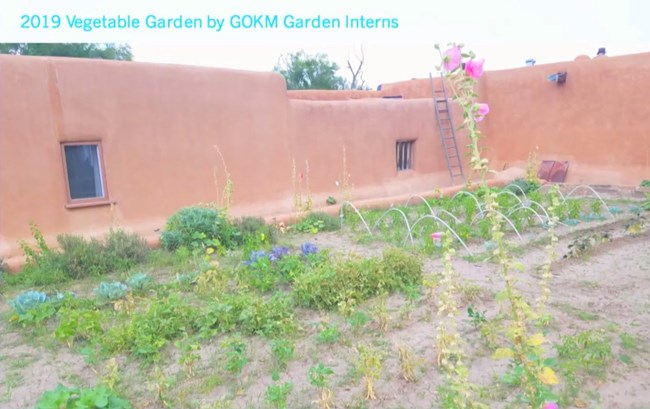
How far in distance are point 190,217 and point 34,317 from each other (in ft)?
8.13

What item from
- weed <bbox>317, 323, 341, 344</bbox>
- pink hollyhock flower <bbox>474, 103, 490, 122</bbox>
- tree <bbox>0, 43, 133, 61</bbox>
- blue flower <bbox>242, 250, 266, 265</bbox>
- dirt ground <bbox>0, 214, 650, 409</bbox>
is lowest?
dirt ground <bbox>0, 214, 650, 409</bbox>

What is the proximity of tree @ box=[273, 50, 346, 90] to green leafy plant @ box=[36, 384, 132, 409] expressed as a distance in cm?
2807

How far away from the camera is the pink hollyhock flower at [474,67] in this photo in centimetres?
171

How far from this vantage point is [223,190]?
296 inches

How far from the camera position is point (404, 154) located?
35.6ft

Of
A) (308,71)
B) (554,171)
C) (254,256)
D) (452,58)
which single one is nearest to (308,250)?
(254,256)

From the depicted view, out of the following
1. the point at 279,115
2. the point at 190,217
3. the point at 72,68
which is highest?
the point at 72,68

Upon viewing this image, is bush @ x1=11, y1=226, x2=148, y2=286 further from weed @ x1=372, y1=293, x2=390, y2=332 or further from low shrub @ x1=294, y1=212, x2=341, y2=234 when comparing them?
weed @ x1=372, y1=293, x2=390, y2=332

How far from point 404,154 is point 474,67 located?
926 centimetres

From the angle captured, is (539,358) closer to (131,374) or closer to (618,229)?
(131,374)

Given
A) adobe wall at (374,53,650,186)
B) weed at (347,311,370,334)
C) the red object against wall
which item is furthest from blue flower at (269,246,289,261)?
the red object against wall

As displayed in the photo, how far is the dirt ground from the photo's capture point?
9.05ft

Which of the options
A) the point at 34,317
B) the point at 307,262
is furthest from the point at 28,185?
the point at 307,262

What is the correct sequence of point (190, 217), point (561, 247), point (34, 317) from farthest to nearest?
point (190, 217) → point (561, 247) → point (34, 317)
